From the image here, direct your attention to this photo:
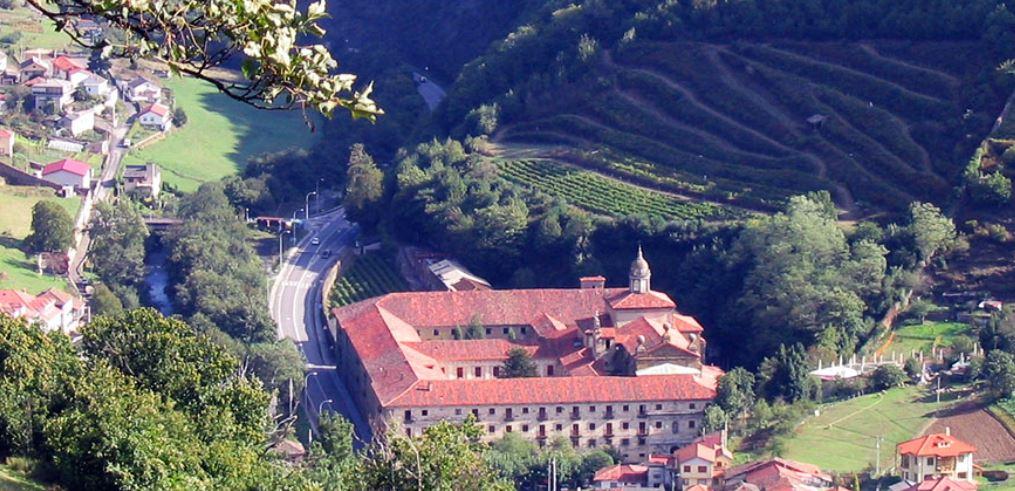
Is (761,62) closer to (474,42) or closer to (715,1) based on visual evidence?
(715,1)

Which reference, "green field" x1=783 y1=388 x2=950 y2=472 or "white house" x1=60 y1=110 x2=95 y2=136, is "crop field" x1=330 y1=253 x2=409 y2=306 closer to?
"white house" x1=60 y1=110 x2=95 y2=136

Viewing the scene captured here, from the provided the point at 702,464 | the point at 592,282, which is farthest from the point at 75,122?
the point at 702,464

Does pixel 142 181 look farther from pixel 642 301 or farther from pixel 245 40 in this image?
pixel 245 40

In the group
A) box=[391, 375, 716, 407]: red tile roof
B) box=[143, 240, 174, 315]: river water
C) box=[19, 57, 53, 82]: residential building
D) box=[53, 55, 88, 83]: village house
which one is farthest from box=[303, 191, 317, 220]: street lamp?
box=[391, 375, 716, 407]: red tile roof

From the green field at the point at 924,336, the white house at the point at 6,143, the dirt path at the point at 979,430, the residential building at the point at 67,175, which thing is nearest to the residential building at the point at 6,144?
the white house at the point at 6,143

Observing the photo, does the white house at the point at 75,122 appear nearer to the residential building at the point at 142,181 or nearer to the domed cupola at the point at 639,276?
the residential building at the point at 142,181
